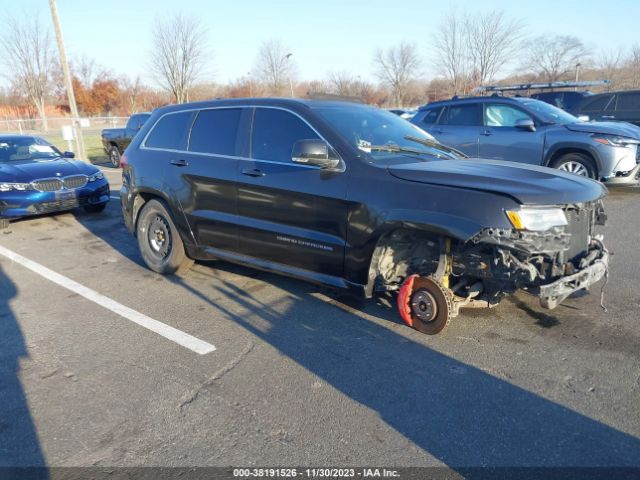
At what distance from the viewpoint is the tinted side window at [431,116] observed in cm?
1028

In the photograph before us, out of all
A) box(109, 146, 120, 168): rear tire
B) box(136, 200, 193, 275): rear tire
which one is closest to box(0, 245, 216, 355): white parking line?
Result: box(136, 200, 193, 275): rear tire

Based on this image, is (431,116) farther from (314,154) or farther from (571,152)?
(314,154)

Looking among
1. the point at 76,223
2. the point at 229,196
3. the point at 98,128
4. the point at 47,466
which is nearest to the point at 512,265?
the point at 229,196

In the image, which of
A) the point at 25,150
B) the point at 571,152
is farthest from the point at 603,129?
the point at 25,150

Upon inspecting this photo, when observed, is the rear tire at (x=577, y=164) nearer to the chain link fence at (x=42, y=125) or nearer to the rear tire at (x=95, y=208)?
the rear tire at (x=95, y=208)

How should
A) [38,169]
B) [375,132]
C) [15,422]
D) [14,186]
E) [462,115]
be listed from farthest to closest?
[462,115]
[38,169]
[14,186]
[375,132]
[15,422]

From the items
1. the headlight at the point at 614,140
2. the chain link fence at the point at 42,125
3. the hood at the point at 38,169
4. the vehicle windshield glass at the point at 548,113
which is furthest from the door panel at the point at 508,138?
the chain link fence at the point at 42,125

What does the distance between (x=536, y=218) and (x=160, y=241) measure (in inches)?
159

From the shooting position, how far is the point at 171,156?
5242 millimetres

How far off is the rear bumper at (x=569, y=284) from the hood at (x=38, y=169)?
787 cm

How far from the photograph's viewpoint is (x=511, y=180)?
3.47m

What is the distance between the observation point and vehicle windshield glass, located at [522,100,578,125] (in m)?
8.98

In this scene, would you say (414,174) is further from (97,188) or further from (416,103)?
(416,103)

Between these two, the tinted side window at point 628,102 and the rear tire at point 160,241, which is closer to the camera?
the rear tire at point 160,241
